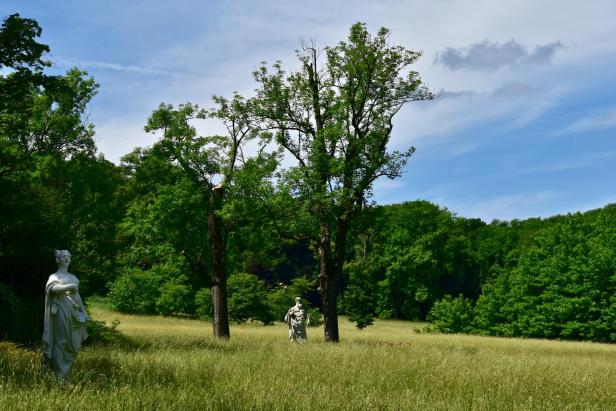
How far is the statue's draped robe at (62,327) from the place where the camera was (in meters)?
10.2

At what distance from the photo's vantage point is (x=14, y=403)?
23.2 ft

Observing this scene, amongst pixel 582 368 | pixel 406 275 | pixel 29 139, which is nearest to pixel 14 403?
pixel 582 368

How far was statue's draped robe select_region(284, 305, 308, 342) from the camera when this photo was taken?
2595 cm

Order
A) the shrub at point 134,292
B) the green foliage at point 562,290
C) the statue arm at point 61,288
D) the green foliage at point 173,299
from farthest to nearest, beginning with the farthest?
the green foliage at point 173,299 < the shrub at point 134,292 < the green foliage at point 562,290 < the statue arm at point 61,288

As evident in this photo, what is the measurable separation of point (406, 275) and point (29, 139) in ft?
130

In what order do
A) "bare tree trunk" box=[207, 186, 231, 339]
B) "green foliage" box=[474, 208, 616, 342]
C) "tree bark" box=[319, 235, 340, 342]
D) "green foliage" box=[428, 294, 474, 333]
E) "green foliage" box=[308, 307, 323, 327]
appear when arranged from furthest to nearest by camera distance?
"green foliage" box=[428, 294, 474, 333]
"green foliage" box=[308, 307, 323, 327]
"green foliage" box=[474, 208, 616, 342]
"bare tree trunk" box=[207, 186, 231, 339]
"tree bark" box=[319, 235, 340, 342]

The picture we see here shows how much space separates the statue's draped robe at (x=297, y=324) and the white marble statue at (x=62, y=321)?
15.9 m

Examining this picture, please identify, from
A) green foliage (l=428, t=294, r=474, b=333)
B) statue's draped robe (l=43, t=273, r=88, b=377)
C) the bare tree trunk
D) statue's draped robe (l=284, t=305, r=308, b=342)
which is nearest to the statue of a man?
statue's draped robe (l=284, t=305, r=308, b=342)

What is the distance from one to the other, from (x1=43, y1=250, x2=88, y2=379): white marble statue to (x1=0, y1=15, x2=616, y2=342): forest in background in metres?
7.18

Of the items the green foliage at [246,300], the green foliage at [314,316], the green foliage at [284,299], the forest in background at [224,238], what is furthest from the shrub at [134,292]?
the green foliage at [314,316]

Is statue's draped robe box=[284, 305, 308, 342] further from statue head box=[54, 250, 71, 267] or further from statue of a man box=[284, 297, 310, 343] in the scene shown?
statue head box=[54, 250, 71, 267]

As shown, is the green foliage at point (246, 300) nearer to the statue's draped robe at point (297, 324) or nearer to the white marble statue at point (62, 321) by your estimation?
the statue's draped robe at point (297, 324)

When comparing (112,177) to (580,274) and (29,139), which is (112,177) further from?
(580,274)

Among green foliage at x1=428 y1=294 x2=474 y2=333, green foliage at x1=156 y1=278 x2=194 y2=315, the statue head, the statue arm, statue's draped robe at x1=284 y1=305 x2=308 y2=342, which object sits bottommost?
green foliage at x1=428 y1=294 x2=474 y2=333
